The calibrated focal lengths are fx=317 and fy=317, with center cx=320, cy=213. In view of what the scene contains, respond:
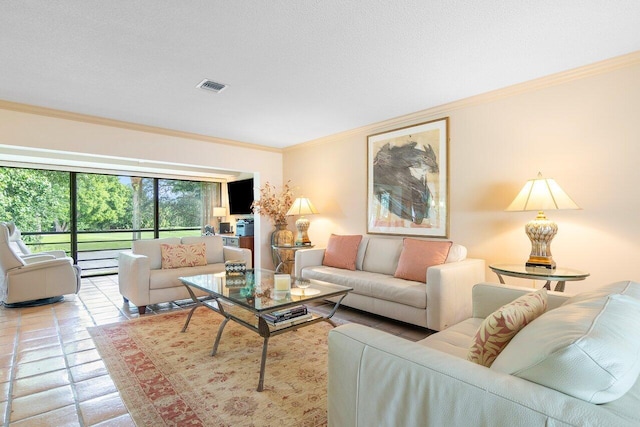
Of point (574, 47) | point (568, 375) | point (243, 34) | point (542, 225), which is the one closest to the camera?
point (568, 375)

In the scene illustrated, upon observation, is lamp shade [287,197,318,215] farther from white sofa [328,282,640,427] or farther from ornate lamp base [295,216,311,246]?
white sofa [328,282,640,427]

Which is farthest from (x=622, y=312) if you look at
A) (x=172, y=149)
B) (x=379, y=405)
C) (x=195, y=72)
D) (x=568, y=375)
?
(x=172, y=149)

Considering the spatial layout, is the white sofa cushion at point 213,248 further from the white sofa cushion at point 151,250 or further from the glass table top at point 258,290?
the glass table top at point 258,290

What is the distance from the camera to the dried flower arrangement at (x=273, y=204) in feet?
17.0

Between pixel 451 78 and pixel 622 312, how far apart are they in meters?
2.39

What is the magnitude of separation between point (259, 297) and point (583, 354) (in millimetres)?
1966

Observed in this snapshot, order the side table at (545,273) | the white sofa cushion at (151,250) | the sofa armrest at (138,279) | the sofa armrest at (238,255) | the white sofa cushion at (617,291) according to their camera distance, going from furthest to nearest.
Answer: the sofa armrest at (238,255), the white sofa cushion at (151,250), the sofa armrest at (138,279), the side table at (545,273), the white sofa cushion at (617,291)

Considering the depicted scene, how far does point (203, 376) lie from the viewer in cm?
214

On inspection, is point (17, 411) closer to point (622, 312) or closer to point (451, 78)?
point (622, 312)

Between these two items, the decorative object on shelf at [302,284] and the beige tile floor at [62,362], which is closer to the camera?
the beige tile floor at [62,362]

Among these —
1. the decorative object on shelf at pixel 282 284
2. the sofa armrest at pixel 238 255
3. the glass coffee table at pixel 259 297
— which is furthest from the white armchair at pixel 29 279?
the decorative object on shelf at pixel 282 284

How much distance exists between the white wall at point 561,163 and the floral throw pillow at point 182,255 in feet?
9.93

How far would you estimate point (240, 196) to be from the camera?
6.80 meters

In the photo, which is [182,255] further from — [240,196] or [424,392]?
[424,392]
